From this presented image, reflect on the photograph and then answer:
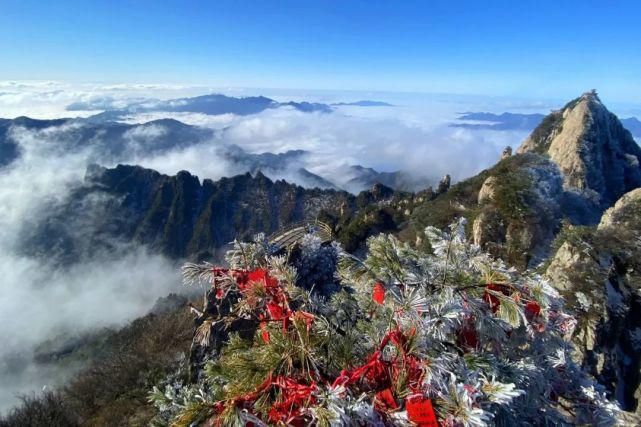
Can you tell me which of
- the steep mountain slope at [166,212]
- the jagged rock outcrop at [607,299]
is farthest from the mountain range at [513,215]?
the steep mountain slope at [166,212]

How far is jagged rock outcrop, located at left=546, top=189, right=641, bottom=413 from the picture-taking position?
10219 millimetres

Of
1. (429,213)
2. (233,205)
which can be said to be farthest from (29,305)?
(429,213)

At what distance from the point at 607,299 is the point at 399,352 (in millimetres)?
11432

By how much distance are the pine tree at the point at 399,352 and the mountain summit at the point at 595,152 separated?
45462mm

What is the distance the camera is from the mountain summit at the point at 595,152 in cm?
4512

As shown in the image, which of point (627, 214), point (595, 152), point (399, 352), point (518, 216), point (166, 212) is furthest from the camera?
point (166, 212)

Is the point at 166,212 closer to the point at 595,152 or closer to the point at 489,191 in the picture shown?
the point at 595,152

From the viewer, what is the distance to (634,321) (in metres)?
A: 11.4

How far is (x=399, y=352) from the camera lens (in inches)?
108

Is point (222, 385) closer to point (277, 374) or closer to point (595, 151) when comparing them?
point (277, 374)

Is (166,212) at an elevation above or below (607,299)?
below

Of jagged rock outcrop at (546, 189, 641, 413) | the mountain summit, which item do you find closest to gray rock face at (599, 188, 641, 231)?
jagged rock outcrop at (546, 189, 641, 413)

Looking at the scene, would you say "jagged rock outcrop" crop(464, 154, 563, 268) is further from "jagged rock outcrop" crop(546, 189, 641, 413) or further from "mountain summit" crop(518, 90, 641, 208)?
"mountain summit" crop(518, 90, 641, 208)

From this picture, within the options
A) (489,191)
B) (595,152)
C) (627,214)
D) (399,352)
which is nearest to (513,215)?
(489,191)
